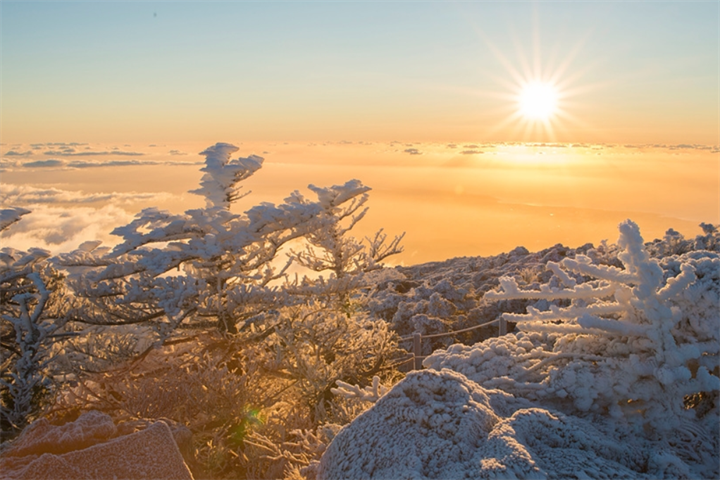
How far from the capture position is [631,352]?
2.44m

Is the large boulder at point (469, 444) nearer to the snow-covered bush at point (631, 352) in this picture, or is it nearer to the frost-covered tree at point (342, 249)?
the snow-covered bush at point (631, 352)

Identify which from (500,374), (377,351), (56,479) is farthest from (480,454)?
(377,351)

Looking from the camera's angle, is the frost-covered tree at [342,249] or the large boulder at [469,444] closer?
the large boulder at [469,444]

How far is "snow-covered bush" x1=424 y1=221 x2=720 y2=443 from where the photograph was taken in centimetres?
226

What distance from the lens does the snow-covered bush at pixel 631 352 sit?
7.43ft

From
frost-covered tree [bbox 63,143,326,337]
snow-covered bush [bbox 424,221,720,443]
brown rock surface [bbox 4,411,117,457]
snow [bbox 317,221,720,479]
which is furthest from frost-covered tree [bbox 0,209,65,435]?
snow-covered bush [bbox 424,221,720,443]

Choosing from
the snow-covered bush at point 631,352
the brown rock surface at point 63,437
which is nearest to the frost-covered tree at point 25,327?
the brown rock surface at point 63,437

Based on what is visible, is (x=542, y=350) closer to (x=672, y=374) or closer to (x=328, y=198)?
(x=672, y=374)

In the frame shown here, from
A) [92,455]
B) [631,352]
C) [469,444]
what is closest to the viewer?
[469,444]

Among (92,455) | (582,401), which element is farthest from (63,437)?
(582,401)

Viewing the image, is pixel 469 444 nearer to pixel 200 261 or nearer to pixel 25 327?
pixel 200 261

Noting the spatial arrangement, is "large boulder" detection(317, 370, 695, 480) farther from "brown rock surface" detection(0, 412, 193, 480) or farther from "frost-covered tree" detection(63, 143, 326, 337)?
"frost-covered tree" detection(63, 143, 326, 337)

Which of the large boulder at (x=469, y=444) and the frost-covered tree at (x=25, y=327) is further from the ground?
the large boulder at (x=469, y=444)

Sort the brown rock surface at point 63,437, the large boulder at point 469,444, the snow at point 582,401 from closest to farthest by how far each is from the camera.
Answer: the large boulder at point 469,444 < the snow at point 582,401 < the brown rock surface at point 63,437
